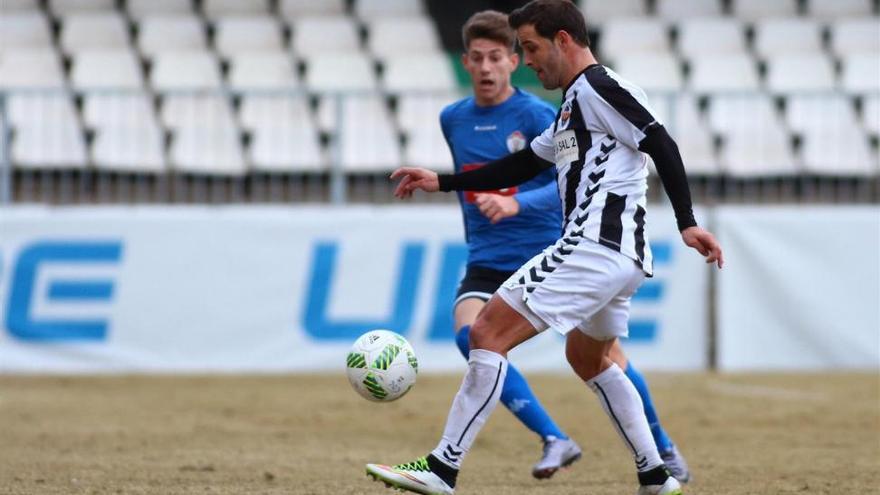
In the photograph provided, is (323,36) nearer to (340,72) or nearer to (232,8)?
(340,72)

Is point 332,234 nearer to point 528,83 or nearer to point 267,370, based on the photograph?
point 267,370

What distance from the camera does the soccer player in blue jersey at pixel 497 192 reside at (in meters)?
8.02

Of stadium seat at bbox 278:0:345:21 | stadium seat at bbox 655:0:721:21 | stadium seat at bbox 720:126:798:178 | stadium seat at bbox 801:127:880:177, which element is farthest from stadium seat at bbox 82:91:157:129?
stadium seat at bbox 655:0:721:21

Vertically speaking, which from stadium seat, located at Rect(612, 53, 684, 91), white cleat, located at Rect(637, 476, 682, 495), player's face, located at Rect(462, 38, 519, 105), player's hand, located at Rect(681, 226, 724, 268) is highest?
player's face, located at Rect(462, 38, 519, 105)

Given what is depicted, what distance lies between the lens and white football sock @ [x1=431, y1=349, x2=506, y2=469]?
624 cm

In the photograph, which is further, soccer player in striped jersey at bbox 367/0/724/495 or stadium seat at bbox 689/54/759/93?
stadium seat at bbox 689/54/759/93

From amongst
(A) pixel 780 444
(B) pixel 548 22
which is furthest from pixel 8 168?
(B) pixel 548 22

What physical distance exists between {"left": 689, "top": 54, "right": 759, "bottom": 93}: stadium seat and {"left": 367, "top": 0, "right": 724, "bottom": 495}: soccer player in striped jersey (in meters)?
13.1

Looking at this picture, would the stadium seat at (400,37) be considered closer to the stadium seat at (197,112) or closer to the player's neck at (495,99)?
the stadium seat at (197,112)

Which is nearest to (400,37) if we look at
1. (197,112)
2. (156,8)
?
(156,8)

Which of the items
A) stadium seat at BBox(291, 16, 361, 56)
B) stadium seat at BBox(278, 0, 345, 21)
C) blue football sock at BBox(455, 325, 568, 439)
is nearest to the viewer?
blue football sock at BBox(455, 325, 568, 439)

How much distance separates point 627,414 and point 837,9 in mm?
16110

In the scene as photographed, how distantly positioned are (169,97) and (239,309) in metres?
2.54

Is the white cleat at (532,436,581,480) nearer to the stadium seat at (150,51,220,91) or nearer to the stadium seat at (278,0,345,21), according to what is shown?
the stadium seat at (150,51,220,91)
